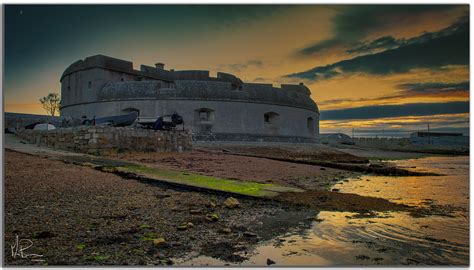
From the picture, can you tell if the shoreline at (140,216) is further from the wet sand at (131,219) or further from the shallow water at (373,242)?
the shallow water at (373,242)

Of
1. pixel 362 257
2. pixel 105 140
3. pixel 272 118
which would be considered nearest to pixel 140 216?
pixel 362 257

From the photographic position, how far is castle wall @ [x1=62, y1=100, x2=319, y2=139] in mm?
24938

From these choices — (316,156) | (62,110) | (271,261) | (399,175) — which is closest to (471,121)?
(271,261)

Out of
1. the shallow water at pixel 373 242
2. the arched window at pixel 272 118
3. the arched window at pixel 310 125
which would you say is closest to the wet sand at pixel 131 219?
the shallow water at pixel 373 242

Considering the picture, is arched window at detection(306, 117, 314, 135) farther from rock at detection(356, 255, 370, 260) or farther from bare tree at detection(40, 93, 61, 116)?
rock at detection(356, 255, 370, 260)

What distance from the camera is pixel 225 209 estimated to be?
556 cm

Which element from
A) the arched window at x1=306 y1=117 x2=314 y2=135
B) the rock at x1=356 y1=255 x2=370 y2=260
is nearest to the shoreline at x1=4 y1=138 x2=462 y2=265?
the rock at x1=356 y1=255 x2=370 y2=260

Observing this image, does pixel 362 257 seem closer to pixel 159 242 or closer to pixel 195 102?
pixel 159 242

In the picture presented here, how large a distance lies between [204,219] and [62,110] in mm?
28080

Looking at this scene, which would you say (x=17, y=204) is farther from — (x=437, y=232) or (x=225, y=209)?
(x=437, y=232)
